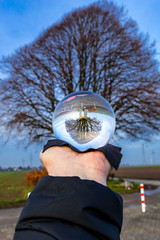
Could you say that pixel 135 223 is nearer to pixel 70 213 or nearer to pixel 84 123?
pixel 84 123

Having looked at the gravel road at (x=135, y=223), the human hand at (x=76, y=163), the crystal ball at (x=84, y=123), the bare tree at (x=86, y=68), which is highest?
the bare tree at (x=86, y=68)

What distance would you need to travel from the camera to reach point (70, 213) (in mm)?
634

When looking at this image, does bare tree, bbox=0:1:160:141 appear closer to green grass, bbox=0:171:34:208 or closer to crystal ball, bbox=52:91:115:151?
green grass, bbox=0:171:34:208

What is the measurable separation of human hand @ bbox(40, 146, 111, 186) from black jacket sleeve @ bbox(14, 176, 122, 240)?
0.43 feet

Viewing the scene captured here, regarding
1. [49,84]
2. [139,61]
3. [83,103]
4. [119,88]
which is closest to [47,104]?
[49,84]

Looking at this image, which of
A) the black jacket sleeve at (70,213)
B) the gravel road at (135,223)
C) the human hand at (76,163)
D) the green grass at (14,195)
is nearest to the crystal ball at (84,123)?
the human hand at (76,163)

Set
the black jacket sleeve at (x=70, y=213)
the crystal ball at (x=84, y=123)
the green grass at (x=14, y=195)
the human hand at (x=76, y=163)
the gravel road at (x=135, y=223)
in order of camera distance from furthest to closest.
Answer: the green grass at (x=14, y=195)
the gravel road at (x=135, y=223)
the crystal ball at (x=84, y=123)
the human hand at (x=76, y=163)
the black jacket sleeve at (x=70, y=213)

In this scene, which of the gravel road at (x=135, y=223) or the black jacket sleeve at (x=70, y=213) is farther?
the gravel road at (x=135, y=223)

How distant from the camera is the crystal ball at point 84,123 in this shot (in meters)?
1.25

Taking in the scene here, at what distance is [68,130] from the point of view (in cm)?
127

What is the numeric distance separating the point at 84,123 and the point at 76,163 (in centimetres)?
43

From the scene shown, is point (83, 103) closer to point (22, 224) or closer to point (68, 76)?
point (22, 224)

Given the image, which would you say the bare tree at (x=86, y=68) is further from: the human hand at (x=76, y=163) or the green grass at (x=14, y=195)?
the human hand at (x=76, y=163)

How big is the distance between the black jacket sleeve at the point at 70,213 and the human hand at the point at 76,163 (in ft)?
0.43
